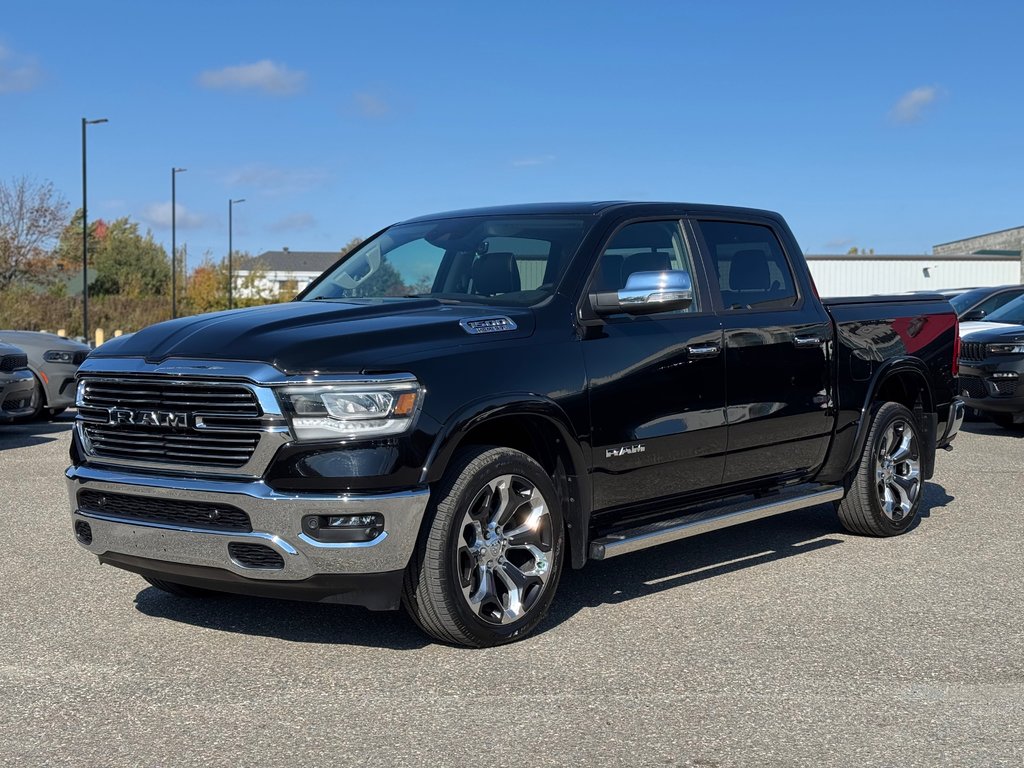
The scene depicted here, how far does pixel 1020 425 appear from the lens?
1492 cm

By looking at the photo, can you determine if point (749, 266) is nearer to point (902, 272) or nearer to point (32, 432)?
point (32, 432)

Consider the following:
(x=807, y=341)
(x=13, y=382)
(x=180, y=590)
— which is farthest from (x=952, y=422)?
(x=13, y=382)

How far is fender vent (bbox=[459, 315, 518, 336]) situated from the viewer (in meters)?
5.35

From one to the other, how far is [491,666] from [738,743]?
122 cm

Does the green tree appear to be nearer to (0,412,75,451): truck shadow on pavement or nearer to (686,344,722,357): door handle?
(0,412,75,451): truck shadow on pavement

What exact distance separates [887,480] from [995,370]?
245 inches

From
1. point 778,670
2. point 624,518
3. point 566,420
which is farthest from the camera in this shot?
point 624,518

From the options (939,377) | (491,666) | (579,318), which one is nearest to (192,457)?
(491,666)

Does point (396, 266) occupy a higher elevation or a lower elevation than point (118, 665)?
higher

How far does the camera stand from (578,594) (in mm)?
6305

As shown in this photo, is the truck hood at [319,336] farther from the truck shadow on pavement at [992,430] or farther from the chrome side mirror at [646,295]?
the truck shadow on pavement at [992,430]

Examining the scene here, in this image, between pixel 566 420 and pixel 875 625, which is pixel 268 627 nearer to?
pixel 566 420

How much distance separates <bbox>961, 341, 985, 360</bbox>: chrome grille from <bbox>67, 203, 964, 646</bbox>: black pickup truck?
22.0 feet

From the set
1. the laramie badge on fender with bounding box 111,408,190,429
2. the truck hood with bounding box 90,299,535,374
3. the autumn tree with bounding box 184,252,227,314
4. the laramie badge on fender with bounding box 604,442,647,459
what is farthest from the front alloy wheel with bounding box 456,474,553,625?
the autumn tree with bounding box 184,252,227,314
